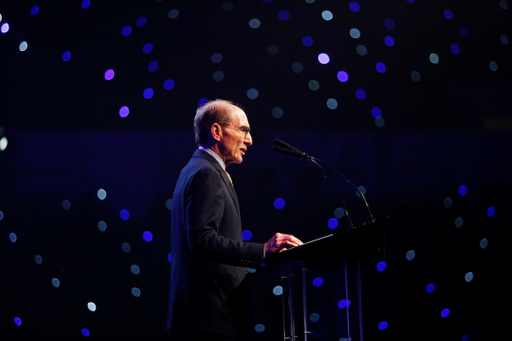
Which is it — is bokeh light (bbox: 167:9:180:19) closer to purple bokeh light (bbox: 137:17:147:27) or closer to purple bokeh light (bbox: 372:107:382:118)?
purple bokeh light (bbox: 137:17:147:27)

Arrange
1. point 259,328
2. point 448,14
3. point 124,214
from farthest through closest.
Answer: point 448,14
point 124,214
point 259,328

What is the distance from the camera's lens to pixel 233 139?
2020 mm

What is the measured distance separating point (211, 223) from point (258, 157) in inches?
45.4

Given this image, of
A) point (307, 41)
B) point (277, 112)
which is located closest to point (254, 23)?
point (307, 41)

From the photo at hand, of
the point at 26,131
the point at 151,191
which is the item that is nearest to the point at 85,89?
the point at 26,131

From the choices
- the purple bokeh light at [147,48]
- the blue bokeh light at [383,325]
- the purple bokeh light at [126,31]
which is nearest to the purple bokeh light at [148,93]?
the purple bokeh light at [147,48]

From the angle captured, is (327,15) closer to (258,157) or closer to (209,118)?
(258,157)

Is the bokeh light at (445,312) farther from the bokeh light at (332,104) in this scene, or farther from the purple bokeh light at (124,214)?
the purple bokeh light at (124,214)

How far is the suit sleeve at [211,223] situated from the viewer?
63.6 inches

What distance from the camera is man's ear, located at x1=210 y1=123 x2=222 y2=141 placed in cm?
200

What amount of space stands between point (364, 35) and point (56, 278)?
2.40 m

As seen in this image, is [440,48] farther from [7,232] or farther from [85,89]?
[7,232]

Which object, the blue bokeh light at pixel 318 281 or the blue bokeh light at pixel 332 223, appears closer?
the blue bokeh light at pixel 318 281

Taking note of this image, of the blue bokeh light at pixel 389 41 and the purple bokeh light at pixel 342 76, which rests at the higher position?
the blue bokeh light at pixel 389 41
